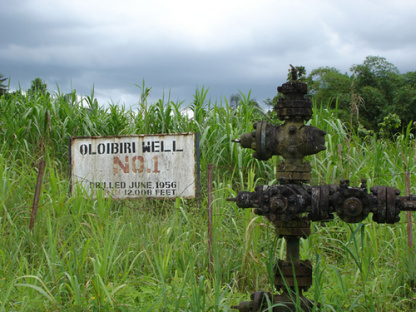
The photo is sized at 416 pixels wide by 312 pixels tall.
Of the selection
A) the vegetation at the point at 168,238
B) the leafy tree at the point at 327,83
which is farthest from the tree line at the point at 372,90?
the vegetation at the point at 168,238

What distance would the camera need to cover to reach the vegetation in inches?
128

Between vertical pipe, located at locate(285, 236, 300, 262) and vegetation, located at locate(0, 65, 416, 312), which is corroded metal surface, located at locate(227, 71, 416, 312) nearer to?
vertical pipe, located at locate(285, 236, 300, 262)

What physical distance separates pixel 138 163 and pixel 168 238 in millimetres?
2120

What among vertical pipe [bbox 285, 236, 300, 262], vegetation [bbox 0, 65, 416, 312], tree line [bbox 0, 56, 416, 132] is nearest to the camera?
vertical pipe [bbox 285, 236, 300, 262]

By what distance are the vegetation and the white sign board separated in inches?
11.0

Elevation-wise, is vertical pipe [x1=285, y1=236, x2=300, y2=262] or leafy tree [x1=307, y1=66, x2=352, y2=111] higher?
leafy tree [x1=307, y1=66, x2=352, y2=111]

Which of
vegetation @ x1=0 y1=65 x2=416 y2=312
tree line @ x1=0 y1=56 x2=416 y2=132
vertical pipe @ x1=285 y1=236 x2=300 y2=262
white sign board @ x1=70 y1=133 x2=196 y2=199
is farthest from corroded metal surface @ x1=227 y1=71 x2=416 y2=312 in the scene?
tree line @ x1=0 y1=56 x2=416 y2=132

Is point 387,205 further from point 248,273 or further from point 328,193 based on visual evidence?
point 248,273

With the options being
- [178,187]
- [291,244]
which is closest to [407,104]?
[178,187]

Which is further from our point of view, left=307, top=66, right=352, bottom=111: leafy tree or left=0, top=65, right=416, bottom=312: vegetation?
left=307, top=66, right=352, bottom=111: leafy tree

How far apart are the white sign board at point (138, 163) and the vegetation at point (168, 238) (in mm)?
278

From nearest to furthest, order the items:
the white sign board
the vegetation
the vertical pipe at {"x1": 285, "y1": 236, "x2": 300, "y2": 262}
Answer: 1. the vertical pipe at {"x1": 285, "y1": 236, "x2": 300, "y2": 262}
2. the vegetation
3. the white sign board

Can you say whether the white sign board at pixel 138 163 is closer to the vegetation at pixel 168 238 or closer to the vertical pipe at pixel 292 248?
the vegetation at pixel 168 238

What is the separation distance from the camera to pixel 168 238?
401cm
